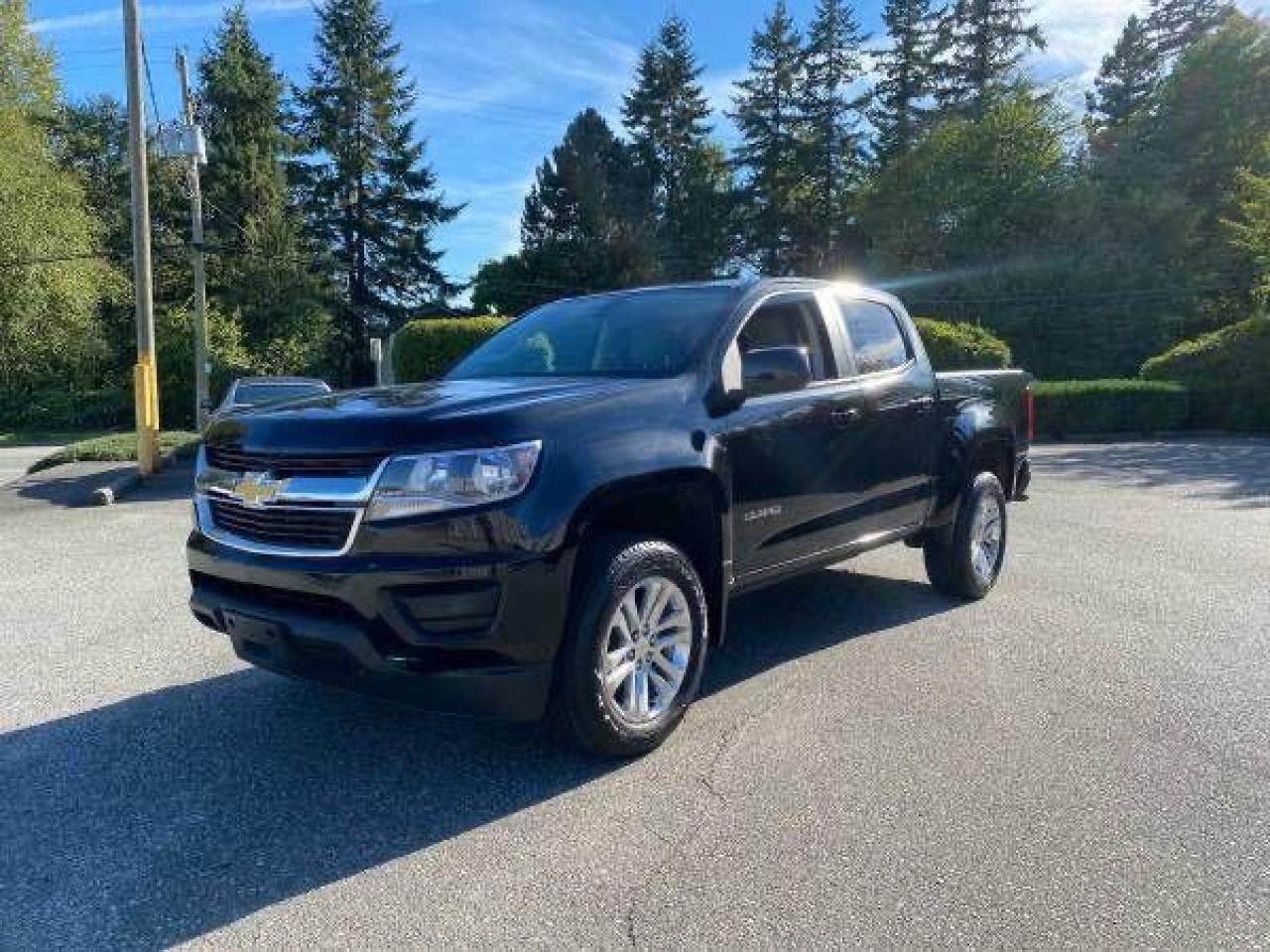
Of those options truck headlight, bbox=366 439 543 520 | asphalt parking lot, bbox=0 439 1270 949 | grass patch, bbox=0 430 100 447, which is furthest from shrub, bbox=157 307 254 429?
truck headlight, bbox=366 439 543 520

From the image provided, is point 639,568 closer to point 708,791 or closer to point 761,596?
point 708,791

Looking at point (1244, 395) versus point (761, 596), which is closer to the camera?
point (761, 596)

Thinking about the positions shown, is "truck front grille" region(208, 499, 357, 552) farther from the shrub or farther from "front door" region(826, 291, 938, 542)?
the shrub

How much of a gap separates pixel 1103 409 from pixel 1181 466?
8304 millimetres

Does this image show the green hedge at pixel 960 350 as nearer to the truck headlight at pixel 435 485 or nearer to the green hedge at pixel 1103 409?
the green hedge at pixel 1103 409

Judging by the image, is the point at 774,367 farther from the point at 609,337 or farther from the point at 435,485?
the point at 435,485

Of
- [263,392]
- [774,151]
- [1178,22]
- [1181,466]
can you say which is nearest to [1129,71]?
[1178,22]

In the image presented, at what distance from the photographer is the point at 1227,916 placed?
2.66 meters

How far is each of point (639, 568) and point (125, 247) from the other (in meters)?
43.4

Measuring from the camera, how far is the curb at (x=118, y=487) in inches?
449

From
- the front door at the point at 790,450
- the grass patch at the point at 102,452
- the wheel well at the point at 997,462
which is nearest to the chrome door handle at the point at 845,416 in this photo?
the front door at the point at 790,450

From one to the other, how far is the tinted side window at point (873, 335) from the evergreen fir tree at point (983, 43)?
49.7 m

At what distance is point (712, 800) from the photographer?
11.1 ft

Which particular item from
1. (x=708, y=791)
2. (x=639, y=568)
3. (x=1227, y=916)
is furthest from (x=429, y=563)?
(x=1227, y=916)
